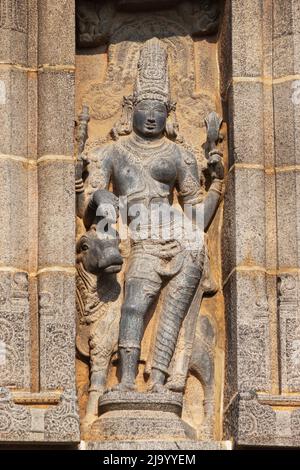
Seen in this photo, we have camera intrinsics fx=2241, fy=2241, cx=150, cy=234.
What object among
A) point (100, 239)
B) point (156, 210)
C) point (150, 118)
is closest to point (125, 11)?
point (150, 118)

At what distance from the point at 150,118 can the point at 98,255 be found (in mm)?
1287

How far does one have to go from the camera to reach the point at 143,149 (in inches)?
723

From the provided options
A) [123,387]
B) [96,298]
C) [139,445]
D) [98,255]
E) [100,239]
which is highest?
[100,239]

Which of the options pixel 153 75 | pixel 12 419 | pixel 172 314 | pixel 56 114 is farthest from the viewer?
pixel 153 75

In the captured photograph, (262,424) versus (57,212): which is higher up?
(57,212)

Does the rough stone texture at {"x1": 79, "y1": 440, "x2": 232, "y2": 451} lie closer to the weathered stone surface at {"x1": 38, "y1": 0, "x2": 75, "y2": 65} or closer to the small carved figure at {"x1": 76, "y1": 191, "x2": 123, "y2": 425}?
the small carved figure at {"x1": 76, "y1": 191, "x2": 123, "y2": 425}

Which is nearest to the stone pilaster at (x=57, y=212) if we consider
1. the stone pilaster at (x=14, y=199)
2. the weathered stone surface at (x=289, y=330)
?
the stone pilaster at (x=14, y=199)

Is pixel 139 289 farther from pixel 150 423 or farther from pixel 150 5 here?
pixel 150 5

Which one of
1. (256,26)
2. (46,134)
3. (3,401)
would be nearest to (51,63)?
(46,134)

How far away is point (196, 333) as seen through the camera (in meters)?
18.1

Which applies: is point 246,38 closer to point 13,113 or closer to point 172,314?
point 13,113

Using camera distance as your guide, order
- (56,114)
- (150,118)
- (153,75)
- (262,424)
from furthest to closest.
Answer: (153,75) < (150,118) < (56,114) < (262,424)

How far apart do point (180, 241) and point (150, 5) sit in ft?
7.00

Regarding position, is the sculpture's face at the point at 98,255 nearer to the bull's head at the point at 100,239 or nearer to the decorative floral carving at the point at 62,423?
the bull's head at the point at 100,239
